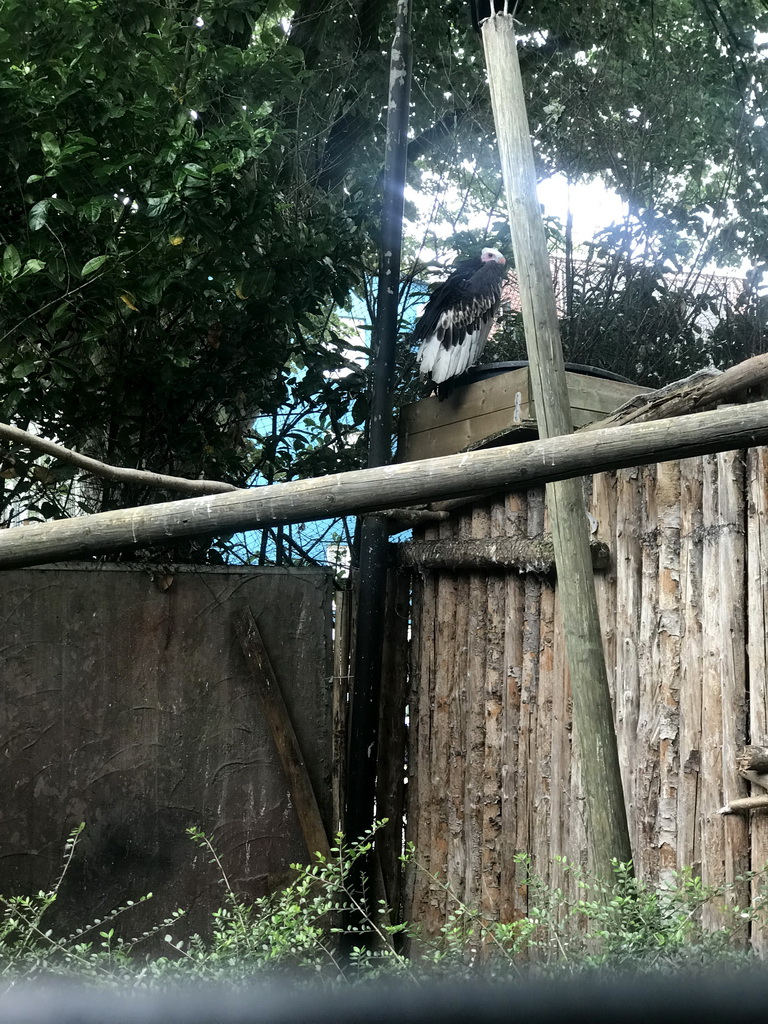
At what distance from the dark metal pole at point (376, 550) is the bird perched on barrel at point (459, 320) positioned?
0.19 metres

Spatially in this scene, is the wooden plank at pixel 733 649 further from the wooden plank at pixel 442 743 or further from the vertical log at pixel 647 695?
the wooden plank at pixel 442 743

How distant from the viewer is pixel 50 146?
3445 millimetres

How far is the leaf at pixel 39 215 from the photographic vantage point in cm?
350

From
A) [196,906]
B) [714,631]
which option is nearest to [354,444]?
[196,906]

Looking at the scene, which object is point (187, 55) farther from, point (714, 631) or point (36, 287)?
point (714, 631)

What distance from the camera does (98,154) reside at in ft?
12.0

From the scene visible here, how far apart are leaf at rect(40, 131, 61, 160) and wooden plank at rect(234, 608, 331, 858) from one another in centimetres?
199

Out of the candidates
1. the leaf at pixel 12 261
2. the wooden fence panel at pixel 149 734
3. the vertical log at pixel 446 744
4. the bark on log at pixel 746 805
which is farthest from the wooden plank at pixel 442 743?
the leaf at pixel 12 261

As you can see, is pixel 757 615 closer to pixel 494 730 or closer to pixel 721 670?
pixel 721 670

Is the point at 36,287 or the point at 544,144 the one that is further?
the point at 544,144

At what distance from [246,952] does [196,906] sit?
209 centimetres

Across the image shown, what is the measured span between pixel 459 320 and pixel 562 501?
186 cm

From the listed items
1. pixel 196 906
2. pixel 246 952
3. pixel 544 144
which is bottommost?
pixel 196 906

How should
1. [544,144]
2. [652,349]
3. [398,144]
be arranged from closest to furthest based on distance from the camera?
[398,144] < [652,349] < [544,144]
